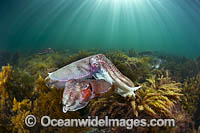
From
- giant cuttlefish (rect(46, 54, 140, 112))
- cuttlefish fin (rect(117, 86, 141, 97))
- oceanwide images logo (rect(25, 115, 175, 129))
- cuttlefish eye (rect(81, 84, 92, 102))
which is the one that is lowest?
oceanwide images logo (rect(25, 115, 175, 129))

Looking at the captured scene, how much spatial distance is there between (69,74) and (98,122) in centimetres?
128

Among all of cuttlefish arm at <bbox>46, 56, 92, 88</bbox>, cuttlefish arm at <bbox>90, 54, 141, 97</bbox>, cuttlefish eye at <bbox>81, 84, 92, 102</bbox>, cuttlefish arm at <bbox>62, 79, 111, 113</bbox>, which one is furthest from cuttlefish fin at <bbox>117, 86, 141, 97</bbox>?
cuttlefish eye at <bbox>81, 84, 92, 102</bbox>

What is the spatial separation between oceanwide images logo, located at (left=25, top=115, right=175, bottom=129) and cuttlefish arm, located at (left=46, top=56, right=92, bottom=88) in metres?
0.70

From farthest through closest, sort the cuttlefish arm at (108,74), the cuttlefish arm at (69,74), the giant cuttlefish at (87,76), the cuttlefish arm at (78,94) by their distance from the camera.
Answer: the cuttlefish arm at (108,74), the cuttlefish arm at (69,74), the giant cuttlefish at (87,76), the cuttlefish arm at (78,94)

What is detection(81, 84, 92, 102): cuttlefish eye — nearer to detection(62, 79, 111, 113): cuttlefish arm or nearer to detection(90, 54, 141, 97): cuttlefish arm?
detection(62, 79, 111, 113): cuttlefish arm

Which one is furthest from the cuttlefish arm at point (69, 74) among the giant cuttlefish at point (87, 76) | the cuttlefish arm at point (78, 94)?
the cuttlefish arm at point (78, 94)

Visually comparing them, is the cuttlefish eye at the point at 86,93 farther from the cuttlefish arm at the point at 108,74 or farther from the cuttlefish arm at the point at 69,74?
the cuttlefish arm at the point at 108,74

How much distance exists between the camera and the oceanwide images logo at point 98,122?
2287 millimetres

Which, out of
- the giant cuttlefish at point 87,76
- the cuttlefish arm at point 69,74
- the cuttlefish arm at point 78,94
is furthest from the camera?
the cuttlefish arm at point 69,74

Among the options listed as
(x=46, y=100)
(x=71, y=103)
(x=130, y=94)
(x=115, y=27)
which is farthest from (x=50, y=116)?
(x=115, y=27)

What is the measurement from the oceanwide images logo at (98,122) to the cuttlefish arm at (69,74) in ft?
2.30

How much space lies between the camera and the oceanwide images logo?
2.29 m

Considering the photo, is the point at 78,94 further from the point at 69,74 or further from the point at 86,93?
the point at 69,74

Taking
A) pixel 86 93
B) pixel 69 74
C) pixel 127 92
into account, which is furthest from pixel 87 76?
pixel 127 92
